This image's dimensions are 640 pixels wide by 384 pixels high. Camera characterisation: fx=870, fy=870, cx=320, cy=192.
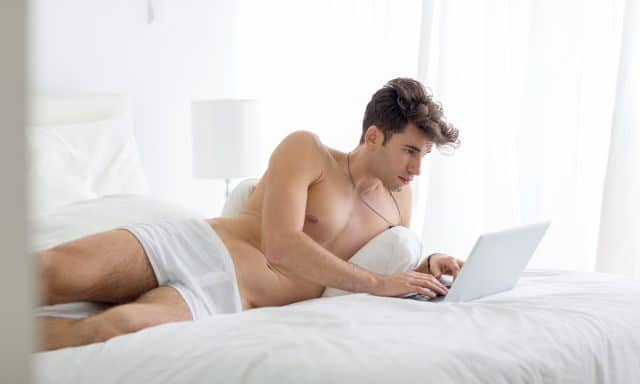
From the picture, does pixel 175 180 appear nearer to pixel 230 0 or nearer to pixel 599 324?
pixel 230 0

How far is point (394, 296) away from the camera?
2219 mm

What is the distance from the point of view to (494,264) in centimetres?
214

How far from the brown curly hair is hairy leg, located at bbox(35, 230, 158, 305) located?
794 mm

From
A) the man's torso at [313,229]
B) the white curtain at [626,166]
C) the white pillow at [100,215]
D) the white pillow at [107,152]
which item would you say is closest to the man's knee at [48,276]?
the white pillow at [100,215]

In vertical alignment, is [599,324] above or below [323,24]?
below

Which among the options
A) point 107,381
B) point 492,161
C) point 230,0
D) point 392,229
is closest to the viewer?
point 107,381

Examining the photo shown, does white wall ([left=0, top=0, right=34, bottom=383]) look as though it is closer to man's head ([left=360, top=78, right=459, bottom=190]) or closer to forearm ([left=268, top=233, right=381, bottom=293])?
forearm ([left=268, top=233, right=381, bottom=293])

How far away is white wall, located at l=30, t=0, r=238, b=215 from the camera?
12.3 feet

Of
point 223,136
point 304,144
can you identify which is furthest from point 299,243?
point 223,136

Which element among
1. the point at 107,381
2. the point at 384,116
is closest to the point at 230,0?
the point at 384,116

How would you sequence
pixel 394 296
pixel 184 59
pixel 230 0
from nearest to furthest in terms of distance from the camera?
pixel 394 296, pixel 184 59, pixel 230 0

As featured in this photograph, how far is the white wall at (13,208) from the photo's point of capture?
31cm

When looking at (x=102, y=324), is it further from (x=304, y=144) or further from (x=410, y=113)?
(x=410, y=113)

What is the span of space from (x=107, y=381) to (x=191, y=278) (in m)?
0.76
